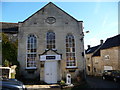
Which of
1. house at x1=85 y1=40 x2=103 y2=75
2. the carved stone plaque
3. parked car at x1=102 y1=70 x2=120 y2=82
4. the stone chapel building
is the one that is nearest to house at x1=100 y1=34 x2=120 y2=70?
house at x1=85 y1=40 x2=103 y2=75

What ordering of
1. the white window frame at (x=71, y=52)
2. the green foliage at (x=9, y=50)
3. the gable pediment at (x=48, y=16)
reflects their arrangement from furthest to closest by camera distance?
the gable pediment at (x=48, y=16) → the white window frame at (x=71, y=52) → the green foliage at (x=9, y=50)

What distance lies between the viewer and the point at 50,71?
16062 millimetres

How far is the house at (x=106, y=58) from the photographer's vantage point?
23.0 m

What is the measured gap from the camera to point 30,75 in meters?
16.7

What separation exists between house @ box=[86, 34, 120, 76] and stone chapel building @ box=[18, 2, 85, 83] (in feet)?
28.5

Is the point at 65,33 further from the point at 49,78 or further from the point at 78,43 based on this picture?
the point at 49,78

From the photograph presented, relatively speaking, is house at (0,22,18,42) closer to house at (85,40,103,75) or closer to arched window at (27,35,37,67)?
arched window at (27,35,37,67)

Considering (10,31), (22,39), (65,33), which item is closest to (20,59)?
(22,39)

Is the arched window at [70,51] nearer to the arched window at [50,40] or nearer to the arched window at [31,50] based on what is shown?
the arched window at [50,40]

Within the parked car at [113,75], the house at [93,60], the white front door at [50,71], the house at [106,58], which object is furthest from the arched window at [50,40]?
the house at [93,60]

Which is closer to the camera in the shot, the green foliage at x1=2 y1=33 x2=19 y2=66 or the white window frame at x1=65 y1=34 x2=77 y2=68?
the green foliage at x1=2 y1=33 x2=19 y2=66

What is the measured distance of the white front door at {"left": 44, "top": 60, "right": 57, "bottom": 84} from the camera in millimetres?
15859

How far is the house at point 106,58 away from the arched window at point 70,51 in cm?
937

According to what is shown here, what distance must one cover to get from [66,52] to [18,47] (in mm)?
6318
